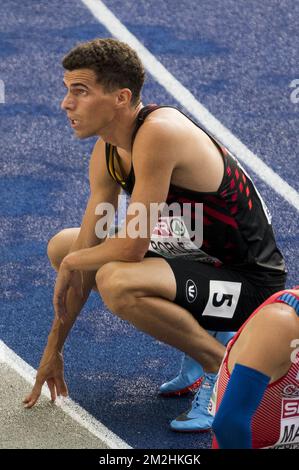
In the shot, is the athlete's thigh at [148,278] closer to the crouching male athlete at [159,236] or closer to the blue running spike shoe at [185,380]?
the crouching male athlete at [159,236]

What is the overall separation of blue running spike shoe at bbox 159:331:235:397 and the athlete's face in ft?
3.28

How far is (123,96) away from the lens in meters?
4.59

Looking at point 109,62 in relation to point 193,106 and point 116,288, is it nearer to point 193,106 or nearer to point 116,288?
point 116,288

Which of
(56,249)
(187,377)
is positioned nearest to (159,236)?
(56,249)

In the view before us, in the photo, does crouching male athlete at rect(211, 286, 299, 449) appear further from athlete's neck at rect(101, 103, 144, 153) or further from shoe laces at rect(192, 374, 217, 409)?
athlete's neck at rect(101, 103, 144, 153)

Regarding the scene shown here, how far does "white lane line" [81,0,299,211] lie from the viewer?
6.79m

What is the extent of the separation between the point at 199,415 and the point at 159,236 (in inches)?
29.5

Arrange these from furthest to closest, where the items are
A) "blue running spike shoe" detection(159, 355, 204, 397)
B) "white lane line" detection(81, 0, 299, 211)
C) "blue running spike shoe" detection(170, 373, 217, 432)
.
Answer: "white lane line" detection(81, 0, 299, 211) < "blue running spike shoe" detection(159, 355, 204, 397) < "blue running spike shoe" detection(170, 373, 217, 432)

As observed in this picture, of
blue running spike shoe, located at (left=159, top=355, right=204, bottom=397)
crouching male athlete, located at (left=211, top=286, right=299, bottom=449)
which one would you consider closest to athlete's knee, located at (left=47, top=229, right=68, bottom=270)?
blue running spike shoe, located at (left=159, top=355, right=204, bottom=397)

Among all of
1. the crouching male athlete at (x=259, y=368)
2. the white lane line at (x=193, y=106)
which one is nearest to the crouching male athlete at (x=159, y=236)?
the crouching male athlete at (x=259, y=368)

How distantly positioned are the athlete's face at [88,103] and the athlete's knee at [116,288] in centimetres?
54

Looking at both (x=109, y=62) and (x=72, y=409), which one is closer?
(x=109, y=62)

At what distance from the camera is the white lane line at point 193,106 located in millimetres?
6785

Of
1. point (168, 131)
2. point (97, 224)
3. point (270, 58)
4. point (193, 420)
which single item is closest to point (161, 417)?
point (193, 420)
